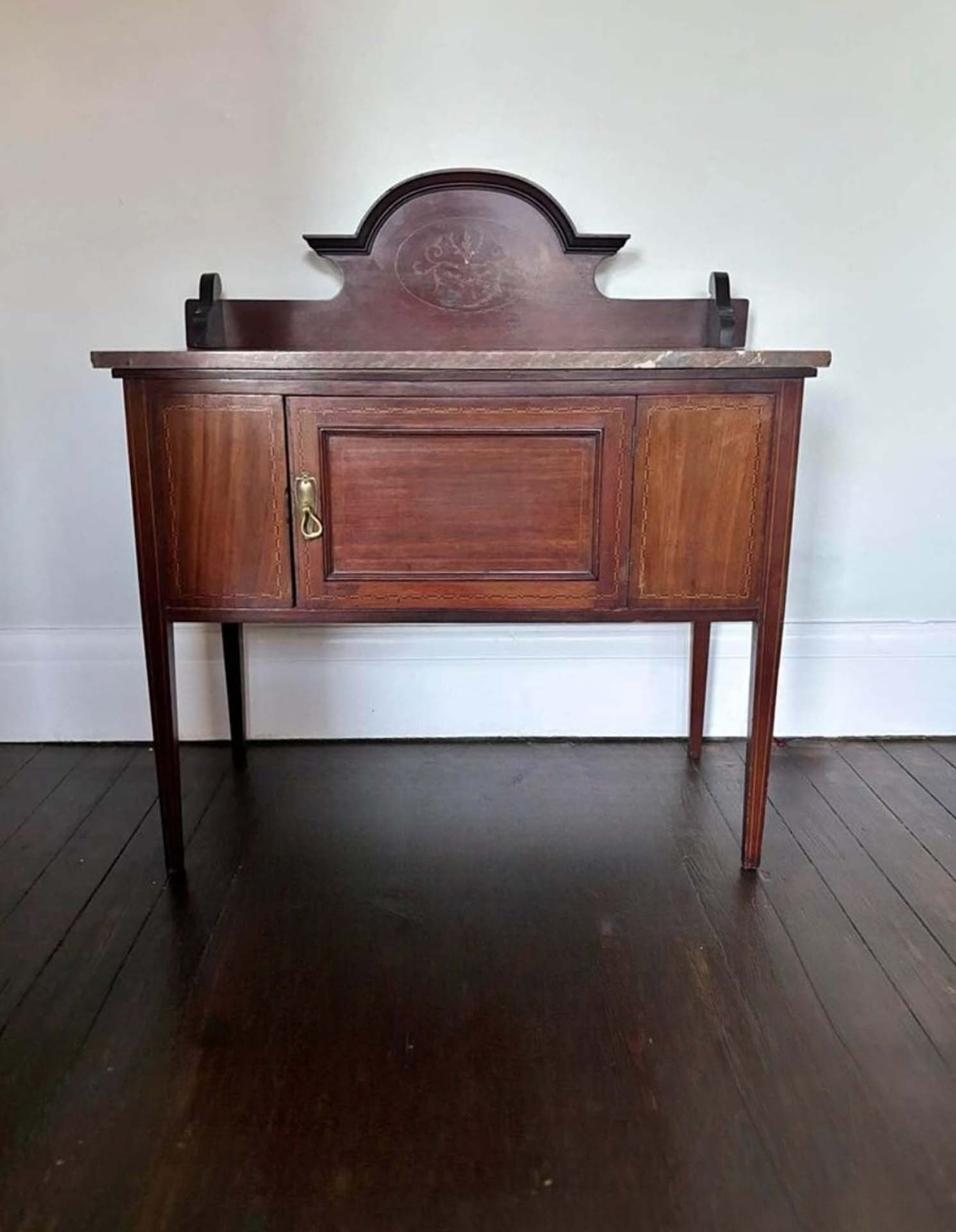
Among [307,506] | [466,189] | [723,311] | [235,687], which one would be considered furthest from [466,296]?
[235,687]

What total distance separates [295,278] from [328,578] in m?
0.69

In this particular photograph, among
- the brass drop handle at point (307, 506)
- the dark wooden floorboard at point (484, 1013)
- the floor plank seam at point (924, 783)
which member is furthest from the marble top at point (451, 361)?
the floor plank seam at point (924, 783)

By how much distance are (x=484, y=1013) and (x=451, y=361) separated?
0.83 meters

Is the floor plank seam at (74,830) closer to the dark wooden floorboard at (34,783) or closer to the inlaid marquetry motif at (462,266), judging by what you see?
the dark wooden floorboard at (34,783)

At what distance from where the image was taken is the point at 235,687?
1.78 meters

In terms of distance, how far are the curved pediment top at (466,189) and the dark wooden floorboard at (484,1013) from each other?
0.98 metres

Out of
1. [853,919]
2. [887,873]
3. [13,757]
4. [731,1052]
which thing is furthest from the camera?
[13,757]

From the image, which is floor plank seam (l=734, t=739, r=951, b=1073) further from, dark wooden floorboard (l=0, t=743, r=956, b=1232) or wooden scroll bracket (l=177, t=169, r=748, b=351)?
wooden scroll bracket (l=177, t=169, r=748, b=351)

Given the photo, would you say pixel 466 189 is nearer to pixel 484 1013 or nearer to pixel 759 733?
pixel 759 733

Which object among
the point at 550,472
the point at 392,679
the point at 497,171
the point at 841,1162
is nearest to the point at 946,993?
the point at 841,1162

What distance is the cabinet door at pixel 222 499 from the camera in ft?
4.02

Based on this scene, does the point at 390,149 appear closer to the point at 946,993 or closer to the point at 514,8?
the point at 514,8

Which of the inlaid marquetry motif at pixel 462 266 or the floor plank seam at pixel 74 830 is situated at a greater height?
the inlaid marquetry motif at pixel 462 266

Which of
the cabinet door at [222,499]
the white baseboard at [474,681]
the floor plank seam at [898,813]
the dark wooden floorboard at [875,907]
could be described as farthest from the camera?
the white baseboard at [474,681]
